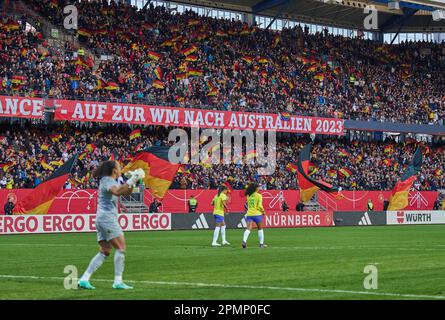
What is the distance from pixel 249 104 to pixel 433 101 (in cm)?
2136

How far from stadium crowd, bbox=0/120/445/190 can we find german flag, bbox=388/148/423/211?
16.5 ft

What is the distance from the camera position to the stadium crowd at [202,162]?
4719cm

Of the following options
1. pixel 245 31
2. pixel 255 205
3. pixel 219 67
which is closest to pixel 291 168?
pixel 219 67

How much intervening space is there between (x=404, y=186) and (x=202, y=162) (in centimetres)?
1274

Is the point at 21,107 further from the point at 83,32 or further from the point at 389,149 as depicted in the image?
the point at 389,149

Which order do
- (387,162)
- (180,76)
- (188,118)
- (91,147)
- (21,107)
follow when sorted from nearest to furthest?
(21,107)
(91,147)
(188,118)
(180,76)
(387,162)

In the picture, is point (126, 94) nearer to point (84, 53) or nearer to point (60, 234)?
point (84, 53)

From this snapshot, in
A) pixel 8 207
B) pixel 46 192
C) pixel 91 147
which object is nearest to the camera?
pixel 46 192

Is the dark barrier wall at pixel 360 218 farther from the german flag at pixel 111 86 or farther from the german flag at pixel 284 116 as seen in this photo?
the german flag at pixel 111 86

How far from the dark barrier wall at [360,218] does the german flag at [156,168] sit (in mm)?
14278

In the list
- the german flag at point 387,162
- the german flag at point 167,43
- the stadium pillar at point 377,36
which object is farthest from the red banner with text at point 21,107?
the stadium pillar at point 377,36

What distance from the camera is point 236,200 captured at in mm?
53094

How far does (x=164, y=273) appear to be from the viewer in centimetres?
1830
